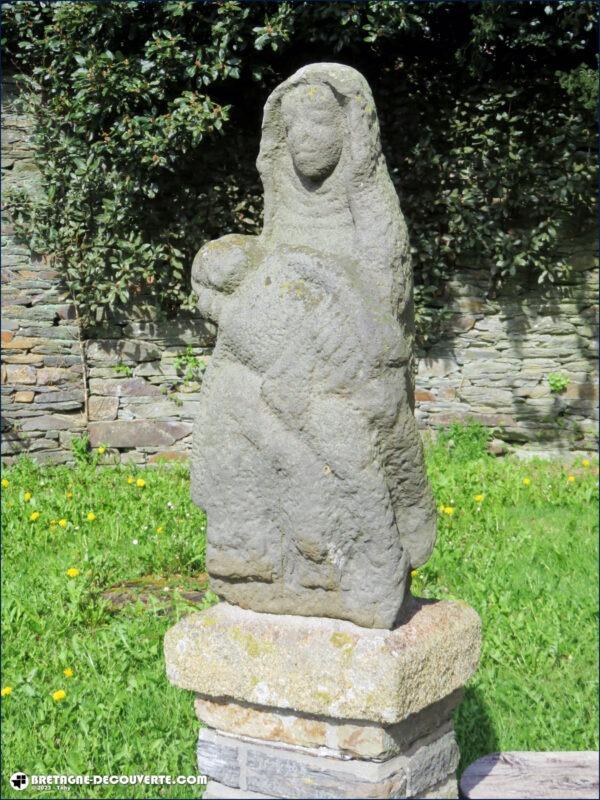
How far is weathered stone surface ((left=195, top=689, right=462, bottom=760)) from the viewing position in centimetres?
262

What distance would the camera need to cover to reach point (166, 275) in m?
7.55

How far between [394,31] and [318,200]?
182 inches

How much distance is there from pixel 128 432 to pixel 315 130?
5.46 metres

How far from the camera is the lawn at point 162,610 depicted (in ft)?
12.2

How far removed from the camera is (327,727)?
8.78 ft

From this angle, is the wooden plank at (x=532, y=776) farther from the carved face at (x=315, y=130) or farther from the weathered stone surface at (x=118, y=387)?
the weathered stone surface at (x=118, y=387)

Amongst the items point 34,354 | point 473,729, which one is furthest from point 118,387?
point 473,729

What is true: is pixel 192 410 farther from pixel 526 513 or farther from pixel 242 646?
pixel 242 646

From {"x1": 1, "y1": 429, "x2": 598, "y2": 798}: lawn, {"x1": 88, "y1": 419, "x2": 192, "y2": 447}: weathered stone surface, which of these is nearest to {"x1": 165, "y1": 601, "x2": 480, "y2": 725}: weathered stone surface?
{"x1": 1, "y1": 429, "x2": 598, "y2": 798}: lawn

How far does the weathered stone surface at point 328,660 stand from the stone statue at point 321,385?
75 mm

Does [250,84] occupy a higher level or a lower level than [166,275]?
higher

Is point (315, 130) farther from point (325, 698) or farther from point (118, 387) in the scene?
point (118, 387)

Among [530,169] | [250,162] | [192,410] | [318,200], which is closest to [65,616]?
[318,200]

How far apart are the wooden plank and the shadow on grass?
0.20 meters
